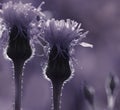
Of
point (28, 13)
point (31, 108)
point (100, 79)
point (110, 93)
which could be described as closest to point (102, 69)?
point (100, 79)

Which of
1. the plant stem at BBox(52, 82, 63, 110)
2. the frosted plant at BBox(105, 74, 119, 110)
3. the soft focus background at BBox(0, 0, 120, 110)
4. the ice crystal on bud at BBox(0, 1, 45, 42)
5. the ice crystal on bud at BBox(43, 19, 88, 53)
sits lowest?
the plant stem at BBox(52, 82, 63, 110)

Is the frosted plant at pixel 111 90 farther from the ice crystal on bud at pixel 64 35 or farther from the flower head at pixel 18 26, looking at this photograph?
the flower head at pixel 18 26

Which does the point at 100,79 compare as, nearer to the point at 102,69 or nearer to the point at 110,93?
the point at 102,69

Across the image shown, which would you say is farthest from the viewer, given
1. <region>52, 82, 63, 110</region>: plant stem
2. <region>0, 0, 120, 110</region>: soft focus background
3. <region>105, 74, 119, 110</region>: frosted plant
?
<region>0, 0, 120, 110</region>: soft focus background

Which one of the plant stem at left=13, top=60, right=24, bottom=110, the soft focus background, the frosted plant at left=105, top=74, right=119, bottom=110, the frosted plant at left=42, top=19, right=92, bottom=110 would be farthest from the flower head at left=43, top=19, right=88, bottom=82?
the soft focus background

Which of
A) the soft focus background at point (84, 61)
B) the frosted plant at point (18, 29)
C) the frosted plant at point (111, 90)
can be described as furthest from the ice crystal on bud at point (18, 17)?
the soft focus background at point (84, 61)

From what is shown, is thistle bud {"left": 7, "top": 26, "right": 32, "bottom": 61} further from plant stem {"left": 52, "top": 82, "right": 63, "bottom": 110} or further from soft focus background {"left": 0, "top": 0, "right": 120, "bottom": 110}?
soft focus background {"left": 0, "top": 0, "right": 120, "bottom": 110}
